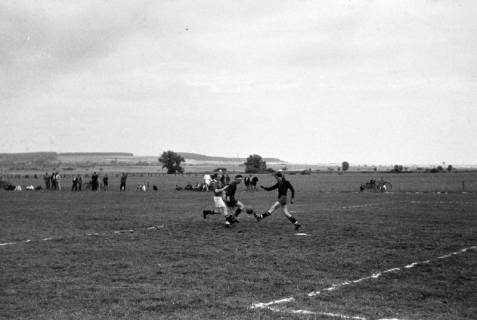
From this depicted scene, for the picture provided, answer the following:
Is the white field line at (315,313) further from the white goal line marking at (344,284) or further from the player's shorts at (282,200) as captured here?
the player's shorts at (282,200)

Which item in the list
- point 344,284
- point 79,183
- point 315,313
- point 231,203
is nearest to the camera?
point 315,313

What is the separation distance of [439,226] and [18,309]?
1646cm

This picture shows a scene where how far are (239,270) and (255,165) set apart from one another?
139 metres

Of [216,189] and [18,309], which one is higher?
[216,189]

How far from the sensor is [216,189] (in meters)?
21.6

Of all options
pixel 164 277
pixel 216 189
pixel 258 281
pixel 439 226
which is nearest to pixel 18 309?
pixel 164 277

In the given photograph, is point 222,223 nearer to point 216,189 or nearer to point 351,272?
point 216,189

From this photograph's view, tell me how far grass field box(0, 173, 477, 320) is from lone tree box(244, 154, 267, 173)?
123 metres

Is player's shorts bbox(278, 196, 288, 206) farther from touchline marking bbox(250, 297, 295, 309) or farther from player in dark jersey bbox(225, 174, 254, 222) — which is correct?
touchline marking bbox(250, 297, 295, 309)

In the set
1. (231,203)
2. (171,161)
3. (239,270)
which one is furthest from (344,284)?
(171,161)

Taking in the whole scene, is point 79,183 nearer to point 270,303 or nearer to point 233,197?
point 233,197

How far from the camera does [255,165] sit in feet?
494

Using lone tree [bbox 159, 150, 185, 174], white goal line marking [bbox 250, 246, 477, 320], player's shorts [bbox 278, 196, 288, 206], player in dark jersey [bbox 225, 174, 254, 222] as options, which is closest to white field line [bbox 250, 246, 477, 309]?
white goal line marking [bbox 250, 246, 477, 320]

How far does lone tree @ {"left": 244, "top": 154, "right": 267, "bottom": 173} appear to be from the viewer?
476ft
